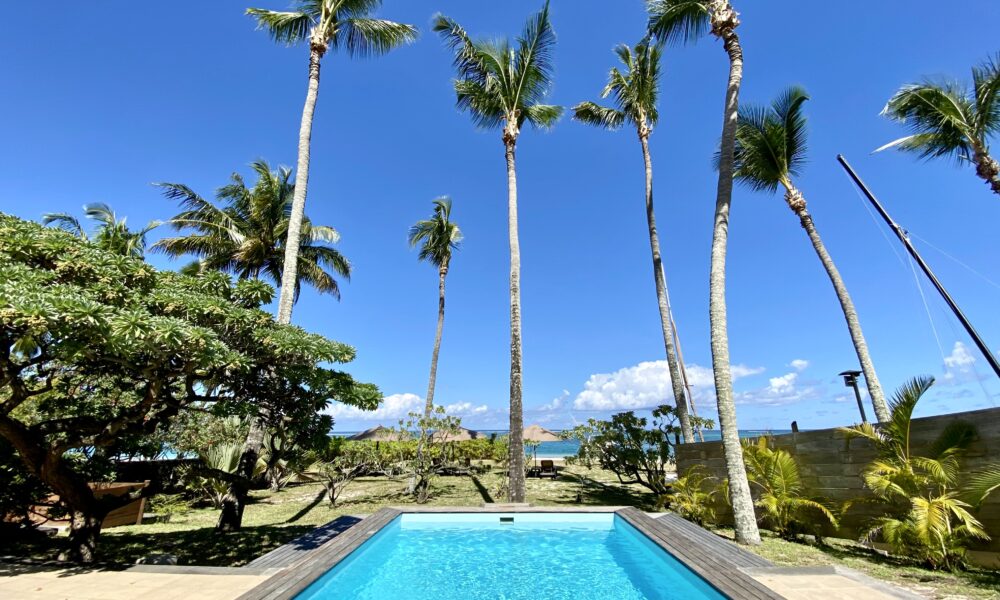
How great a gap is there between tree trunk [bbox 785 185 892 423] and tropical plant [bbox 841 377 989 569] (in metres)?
4.37

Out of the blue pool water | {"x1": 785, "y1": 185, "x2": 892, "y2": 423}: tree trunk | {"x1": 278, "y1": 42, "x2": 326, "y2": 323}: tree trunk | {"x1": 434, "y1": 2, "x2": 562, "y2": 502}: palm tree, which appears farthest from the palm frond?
the blue pool water

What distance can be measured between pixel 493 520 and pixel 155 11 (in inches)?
570

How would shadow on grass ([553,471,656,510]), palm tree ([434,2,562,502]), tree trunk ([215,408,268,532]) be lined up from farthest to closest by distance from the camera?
palm tree ([434,2,562,502]), shadow on grass ([553,471,656,510]), tree trunk ([215,408,268,532])

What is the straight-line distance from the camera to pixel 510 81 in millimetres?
12547

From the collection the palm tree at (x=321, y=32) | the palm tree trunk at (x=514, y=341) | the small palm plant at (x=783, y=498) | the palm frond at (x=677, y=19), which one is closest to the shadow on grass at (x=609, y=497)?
the palm tree trunk at (x=514, y=341)

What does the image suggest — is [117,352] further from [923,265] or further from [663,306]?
[923,265]

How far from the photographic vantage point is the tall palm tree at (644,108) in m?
12.1

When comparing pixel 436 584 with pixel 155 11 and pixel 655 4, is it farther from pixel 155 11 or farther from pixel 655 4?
pixel 155 11

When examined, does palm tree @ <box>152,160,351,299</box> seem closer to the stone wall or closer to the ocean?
the ocean

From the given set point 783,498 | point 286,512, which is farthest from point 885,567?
point 286,512

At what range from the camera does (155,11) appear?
368 inches

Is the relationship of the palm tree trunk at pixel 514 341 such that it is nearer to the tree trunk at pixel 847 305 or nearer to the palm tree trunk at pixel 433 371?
the palm tree trunk at pixel 433 371

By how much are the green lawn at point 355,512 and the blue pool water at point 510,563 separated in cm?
174

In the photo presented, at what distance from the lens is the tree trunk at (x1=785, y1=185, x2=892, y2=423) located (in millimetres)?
9773
